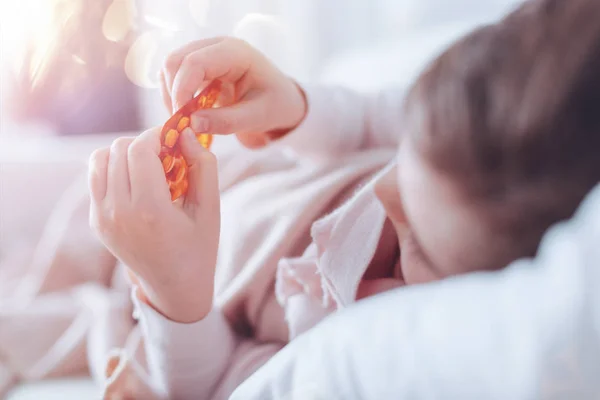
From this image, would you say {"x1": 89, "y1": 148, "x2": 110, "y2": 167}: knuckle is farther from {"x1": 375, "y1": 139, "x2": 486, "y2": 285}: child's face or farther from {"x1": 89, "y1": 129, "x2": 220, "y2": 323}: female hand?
{"x1": 375, "y1": 139, "x2": 486, "y2": 285}: child's face

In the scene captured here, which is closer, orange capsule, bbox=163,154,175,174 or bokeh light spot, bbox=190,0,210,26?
orange capsule, bbox=163,154,175,174

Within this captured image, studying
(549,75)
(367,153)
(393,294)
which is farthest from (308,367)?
(367,153)

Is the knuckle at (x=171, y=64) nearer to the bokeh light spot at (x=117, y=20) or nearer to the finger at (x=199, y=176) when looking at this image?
the finger at (x=199, y=176)

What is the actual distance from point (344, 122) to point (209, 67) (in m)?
0.20

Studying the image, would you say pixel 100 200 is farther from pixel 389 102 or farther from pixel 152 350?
pixel 389 102

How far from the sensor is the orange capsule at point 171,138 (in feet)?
1.01

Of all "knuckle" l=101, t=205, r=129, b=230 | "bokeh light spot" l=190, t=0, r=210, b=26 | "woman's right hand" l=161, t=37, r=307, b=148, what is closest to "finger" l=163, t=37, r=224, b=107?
"woman's right hand" l=161, t=37, r=307, b=148

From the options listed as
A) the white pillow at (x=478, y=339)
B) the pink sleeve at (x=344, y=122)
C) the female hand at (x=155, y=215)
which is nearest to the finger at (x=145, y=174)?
the female hand at (x=155, y=215)

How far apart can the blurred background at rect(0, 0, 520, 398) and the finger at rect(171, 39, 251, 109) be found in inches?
3.3

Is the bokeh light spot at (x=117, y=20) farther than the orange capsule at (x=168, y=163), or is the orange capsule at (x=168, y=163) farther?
the bokeh light spot at (x=117, y=20)

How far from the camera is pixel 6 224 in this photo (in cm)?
64

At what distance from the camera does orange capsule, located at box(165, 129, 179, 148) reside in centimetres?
31

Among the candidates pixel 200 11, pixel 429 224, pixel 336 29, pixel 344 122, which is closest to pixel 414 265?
pixel 429 224

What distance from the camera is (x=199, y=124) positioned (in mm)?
335
